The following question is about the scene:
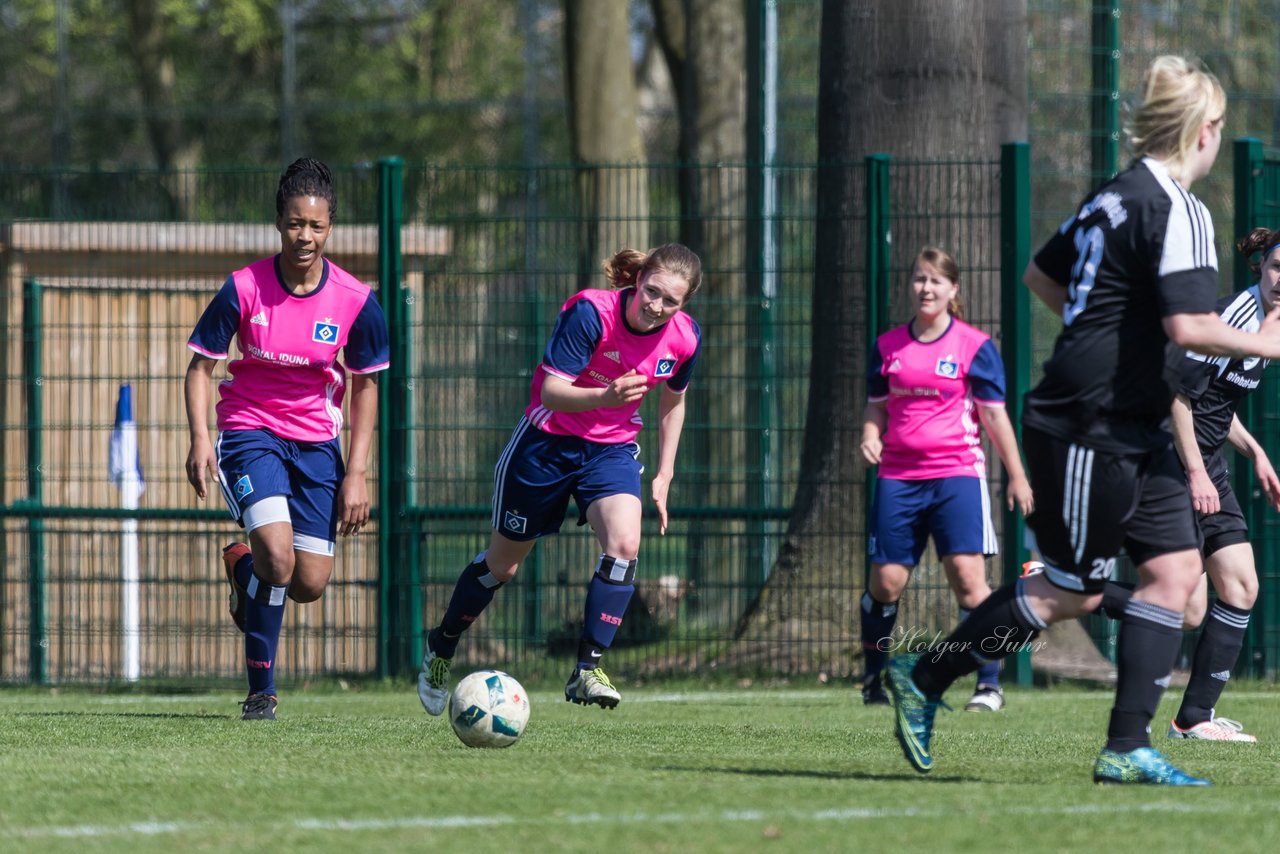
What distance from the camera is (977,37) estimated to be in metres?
11.1

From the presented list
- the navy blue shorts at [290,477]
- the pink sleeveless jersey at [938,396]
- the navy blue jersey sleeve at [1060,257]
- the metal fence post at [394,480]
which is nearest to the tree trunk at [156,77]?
the metal fence post at [394,480]

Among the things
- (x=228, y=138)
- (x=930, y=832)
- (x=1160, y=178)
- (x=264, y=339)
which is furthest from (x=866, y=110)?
(x=228, y=138)

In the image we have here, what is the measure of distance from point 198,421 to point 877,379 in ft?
10.7

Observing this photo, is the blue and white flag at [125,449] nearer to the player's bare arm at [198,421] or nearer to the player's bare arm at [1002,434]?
the player's bare arm at [198,421]

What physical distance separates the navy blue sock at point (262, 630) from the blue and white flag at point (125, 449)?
130 inches

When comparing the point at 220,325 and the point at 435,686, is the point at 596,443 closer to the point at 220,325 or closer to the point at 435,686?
the point at 435,686

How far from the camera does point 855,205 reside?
424 inches

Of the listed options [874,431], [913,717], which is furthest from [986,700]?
[913,717]

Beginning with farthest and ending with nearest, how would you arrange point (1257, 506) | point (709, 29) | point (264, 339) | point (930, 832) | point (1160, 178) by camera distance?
point (709, 29) → point (1257, 506) → point (264, 339) → point (1160, 178) → point (930, 832)

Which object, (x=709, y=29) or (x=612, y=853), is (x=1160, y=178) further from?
(x=709, y=29)

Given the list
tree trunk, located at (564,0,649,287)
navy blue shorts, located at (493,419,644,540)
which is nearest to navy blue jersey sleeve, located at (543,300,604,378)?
navy blue shorts, located at (493,419,644,540)

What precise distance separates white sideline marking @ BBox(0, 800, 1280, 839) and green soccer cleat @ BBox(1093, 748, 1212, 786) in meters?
0.35

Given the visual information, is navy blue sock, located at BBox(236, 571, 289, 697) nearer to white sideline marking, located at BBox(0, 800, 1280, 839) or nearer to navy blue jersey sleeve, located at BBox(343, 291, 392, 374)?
navy blue jersey sleeve, located at BBox(343, 291, 392, 374)

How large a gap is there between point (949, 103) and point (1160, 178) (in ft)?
19.2
